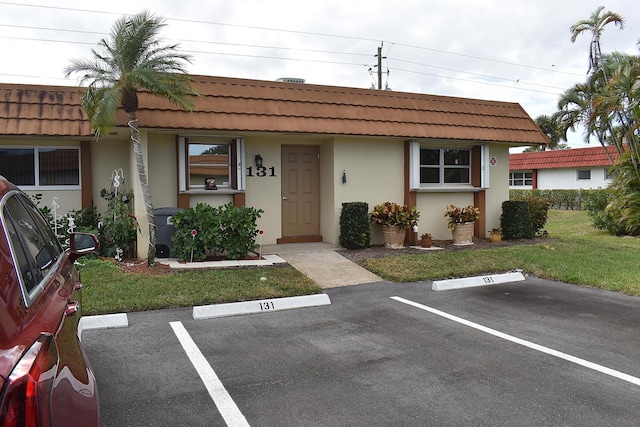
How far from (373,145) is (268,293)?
225 inches

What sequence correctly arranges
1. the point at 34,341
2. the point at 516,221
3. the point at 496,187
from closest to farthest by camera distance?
the point at 34,341
the point at 516,221
the point at 496,187

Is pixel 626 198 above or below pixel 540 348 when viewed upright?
above

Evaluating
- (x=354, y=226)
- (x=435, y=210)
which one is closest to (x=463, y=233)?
(x=435, y=210)

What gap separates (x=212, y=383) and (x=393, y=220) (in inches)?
300

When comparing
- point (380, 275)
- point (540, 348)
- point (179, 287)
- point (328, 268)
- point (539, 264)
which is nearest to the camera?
point (540, 348)

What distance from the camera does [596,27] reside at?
62.8 ft

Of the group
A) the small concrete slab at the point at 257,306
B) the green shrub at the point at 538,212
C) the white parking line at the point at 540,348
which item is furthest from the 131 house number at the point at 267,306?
the green shrub at the point at 538,212

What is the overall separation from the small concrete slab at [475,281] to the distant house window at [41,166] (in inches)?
300

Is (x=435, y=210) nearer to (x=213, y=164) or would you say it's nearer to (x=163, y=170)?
(x=213, y=164)

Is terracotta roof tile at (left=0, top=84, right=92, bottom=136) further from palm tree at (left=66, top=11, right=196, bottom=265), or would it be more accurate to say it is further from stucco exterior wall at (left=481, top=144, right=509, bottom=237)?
stucco exterior wall at (left=481, top=144, right=509, bottom=237)

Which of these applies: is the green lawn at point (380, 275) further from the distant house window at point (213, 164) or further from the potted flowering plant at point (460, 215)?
the distant house window at point (213, 164)

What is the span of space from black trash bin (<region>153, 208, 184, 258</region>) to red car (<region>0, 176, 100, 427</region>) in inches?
265

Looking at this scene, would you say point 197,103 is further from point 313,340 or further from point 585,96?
point 585,96

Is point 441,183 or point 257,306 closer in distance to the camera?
point 257,306
